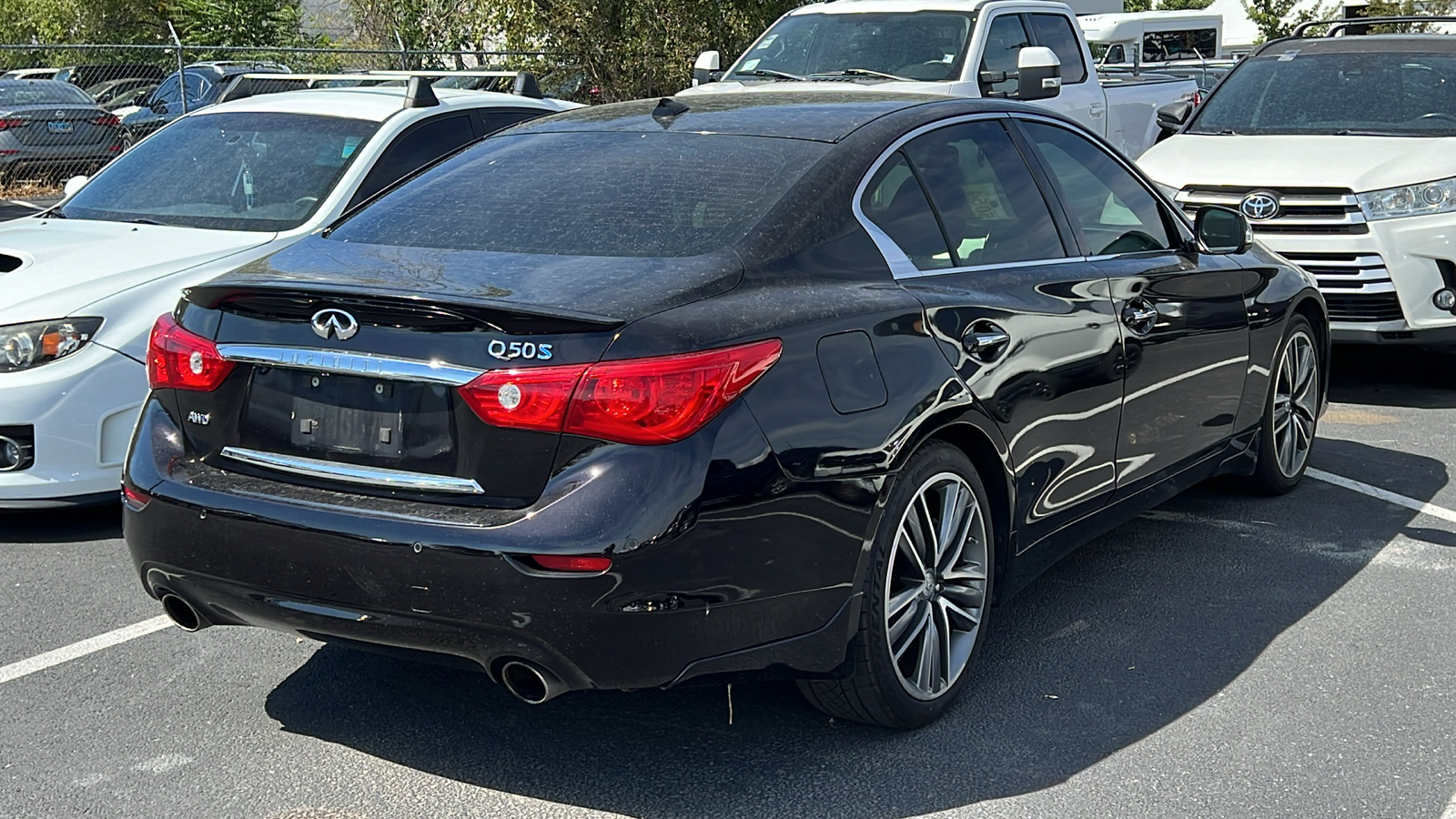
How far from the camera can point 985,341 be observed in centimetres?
414

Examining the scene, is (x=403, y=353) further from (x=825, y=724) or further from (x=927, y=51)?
(x=927, y=51)

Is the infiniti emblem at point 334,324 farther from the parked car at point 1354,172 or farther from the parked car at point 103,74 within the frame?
the parked car at point 103,74

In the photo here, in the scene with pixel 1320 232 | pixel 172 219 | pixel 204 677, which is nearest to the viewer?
pixel 204 677

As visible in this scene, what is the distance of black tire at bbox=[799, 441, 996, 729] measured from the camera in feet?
12.3

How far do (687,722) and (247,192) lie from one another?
3862 millimetres

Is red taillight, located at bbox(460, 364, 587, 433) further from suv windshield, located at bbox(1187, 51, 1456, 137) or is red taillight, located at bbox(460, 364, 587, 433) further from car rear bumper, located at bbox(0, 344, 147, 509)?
suv windshield, located at bbox(1187, 51, 1456, 137)

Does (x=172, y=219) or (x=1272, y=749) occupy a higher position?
(x=172, y=219)

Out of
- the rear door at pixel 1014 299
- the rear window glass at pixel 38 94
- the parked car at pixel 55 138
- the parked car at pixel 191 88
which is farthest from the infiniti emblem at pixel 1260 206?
the parked car at pixel 191 88

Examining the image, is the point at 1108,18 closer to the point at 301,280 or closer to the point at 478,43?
the point at 478,43

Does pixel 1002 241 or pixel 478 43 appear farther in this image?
pixel 478 43

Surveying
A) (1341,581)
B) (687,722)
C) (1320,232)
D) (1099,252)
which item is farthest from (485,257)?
(1320,232)

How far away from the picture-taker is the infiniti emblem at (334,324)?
3535 millimetres

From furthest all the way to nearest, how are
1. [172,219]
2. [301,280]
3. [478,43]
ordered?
[478,43] → [172,219] → [301,280]

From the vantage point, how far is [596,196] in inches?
164
